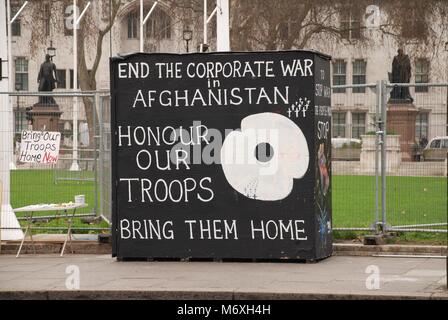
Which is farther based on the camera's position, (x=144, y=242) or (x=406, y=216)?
(x=406, y=216)

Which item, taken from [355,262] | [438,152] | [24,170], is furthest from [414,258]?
[24,170]

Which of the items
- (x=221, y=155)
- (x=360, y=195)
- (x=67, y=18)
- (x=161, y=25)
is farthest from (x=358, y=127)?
(x=161, y=25)

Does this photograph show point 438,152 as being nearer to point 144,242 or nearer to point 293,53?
point 293,53

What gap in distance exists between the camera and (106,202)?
17.7 m

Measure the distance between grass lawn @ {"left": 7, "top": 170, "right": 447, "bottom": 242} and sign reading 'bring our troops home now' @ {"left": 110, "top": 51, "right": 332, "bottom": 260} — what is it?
2.08 m

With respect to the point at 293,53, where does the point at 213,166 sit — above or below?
below

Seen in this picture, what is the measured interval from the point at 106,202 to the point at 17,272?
396cm

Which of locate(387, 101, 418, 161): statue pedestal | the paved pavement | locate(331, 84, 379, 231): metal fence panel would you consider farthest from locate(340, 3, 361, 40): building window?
the paved pavement

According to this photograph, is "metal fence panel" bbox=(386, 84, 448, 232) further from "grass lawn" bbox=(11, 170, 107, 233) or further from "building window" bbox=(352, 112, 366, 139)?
"grass lawn" bbox=(11, 170, 107, 233)

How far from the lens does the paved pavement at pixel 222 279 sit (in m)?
11.7

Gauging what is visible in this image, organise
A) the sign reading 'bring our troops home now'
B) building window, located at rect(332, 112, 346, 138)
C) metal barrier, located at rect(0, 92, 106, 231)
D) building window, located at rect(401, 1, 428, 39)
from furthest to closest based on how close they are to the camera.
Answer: building window, located at rect(401, 1, 428, 39) < building window, located at rect(332, 112, 346, 138) < metal barrier, located at rect(0, 92, 106, 231) < the sign reading 'bring our troops home now'

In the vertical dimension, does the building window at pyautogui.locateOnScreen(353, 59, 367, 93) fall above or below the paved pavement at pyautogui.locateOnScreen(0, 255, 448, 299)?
above

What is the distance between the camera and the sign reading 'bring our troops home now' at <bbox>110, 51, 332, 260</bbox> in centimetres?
1412

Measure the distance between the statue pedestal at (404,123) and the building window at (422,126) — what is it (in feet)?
0.25
